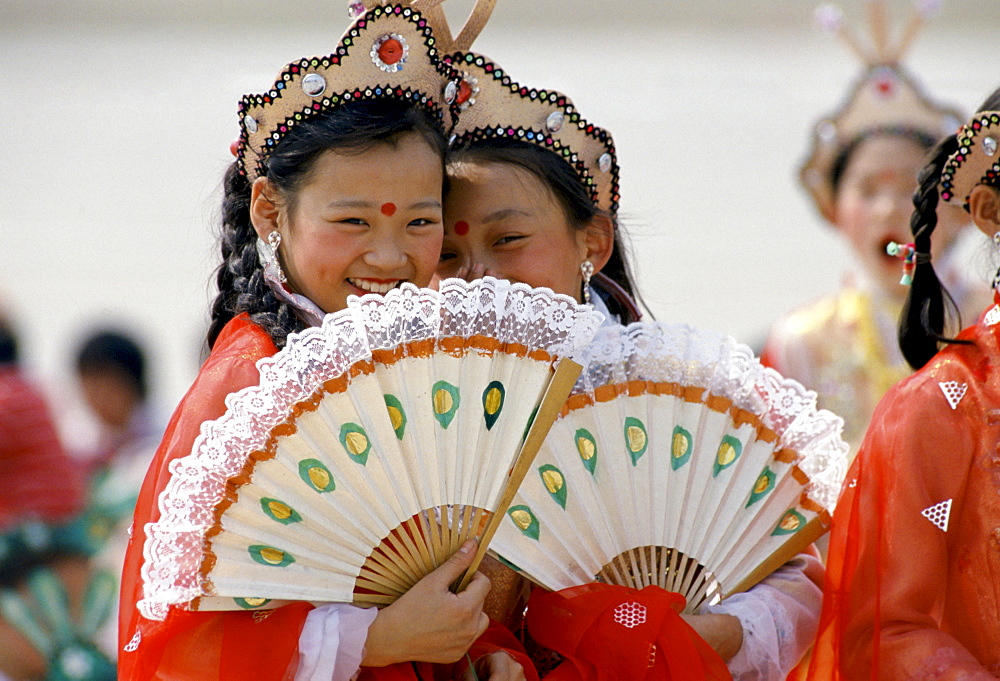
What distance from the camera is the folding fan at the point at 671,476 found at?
2.48 meters

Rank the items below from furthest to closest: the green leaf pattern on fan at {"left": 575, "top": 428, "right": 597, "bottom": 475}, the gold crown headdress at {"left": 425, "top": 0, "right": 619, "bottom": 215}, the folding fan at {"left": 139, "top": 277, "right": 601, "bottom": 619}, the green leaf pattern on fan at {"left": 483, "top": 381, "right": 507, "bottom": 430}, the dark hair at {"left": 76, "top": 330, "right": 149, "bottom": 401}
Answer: the dark hair at {"left": 76, "top": 330, "right": 149, "bottom": 401}, the gold crown headdress at {"left": 425, "top": 0, "right": 619, "bottom": 215}, the green leaf pattern on fan at {"left": 575, "top": 428, "right": 597, "bottom": 475}, the green leaf pattern on fan at {"left": 483, "top": 381, "right": 507, "bottom": 430}, the folding fan at {"left": 139, "top": 277, "right": 601, "bottom": 619}

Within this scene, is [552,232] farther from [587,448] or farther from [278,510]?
[278,510]

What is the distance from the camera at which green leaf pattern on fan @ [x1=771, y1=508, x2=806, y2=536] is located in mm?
2614

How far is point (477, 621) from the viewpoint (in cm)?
230

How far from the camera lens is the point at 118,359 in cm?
632

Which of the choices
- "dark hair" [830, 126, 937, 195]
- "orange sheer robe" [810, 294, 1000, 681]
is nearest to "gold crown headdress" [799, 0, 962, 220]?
"dark hair" [830, 126, 937, 195]

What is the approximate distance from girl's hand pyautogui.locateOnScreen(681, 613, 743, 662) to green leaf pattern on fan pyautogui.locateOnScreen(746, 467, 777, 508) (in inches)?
8.8

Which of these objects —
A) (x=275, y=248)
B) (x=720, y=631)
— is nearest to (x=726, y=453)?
(x=720, y=631)

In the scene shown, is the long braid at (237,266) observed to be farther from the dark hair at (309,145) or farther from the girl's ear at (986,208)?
the girl's ear at (986,208)


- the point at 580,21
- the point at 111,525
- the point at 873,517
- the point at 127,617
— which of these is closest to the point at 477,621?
the point at 127,617

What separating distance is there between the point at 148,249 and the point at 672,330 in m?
10.2

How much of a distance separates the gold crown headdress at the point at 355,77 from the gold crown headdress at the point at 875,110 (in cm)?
342

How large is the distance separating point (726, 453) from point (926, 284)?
588 millimetres

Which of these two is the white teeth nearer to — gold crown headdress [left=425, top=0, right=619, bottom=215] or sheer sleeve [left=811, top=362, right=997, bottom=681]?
gold crown headdress [left=425, top=0, right=619, bottom=215]
